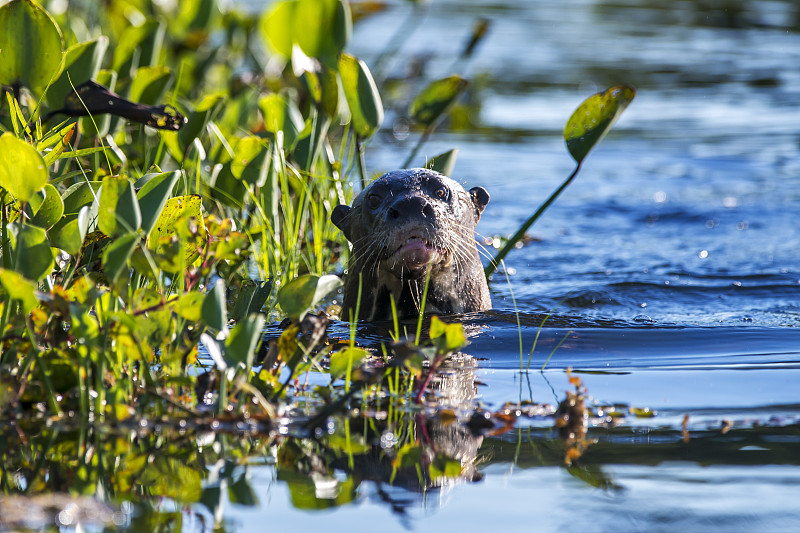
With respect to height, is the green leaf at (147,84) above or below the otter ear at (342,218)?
above

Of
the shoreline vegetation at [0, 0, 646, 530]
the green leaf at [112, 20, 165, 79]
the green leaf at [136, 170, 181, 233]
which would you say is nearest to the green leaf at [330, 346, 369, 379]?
the shoreline vegetation at [0, 0, 646, 530]

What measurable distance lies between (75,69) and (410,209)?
→ 1282mm

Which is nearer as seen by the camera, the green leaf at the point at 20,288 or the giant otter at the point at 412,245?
the green leaf at the point at 20,288

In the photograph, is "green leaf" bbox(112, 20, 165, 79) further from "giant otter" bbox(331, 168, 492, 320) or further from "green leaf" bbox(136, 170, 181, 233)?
"green leaf" bbox(136, 170, 181, 233)

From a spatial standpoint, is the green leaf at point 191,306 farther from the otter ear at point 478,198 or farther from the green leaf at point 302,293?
the otter ear at point 478,198

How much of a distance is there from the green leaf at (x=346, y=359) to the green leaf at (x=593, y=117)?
4.33 ft

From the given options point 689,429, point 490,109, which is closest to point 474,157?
point 490,109

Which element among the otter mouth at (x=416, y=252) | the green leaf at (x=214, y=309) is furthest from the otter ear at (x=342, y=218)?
the green leaf at (x=214, y=309)

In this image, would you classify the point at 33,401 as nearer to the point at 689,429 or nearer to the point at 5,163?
the point at 5,163

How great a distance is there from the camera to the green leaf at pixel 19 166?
100 inches

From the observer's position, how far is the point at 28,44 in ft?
11.0

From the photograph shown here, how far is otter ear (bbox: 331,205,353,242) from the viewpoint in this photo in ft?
13.6

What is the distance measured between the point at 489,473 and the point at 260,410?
62cm

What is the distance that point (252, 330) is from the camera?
241 cm
